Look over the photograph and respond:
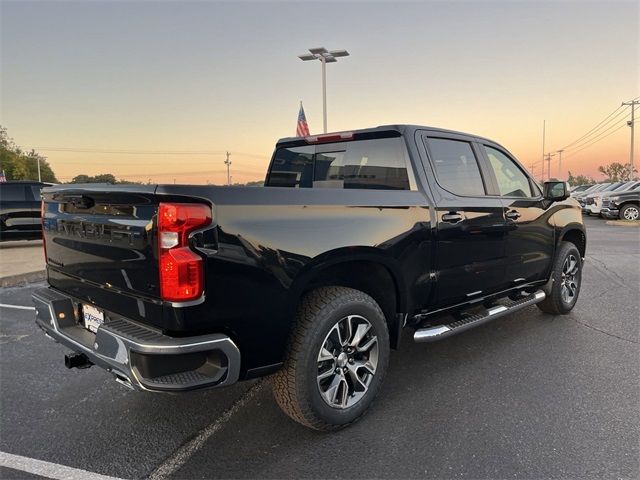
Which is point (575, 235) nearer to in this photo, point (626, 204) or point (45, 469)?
point (45, 469)

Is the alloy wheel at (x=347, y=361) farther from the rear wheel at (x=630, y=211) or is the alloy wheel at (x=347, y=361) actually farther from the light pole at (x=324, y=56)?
the rear wheel at (x=630, y=211)

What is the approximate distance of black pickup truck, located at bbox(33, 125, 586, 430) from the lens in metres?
2.23

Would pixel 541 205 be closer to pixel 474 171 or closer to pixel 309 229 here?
pixel 474 171

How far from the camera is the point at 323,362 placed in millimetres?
2785

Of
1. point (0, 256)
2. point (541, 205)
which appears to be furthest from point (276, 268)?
point (0, 256)

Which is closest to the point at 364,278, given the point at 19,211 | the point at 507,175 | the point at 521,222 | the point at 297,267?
the point at 297,267

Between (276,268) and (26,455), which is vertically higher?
(276,268)

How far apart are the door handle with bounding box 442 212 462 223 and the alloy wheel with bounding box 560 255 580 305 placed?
7.53 feet

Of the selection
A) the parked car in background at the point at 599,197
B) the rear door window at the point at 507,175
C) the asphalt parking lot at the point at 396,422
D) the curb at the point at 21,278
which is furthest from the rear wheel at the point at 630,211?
the curb at the point at 21,278

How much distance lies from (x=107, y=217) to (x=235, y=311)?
35.2 inches

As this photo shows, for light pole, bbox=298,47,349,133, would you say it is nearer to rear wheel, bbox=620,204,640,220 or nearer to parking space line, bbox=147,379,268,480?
rear wheel, bbox=620,204,640,220

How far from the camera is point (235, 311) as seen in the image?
234cm

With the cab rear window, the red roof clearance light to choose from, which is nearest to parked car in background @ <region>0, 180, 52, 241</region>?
the cab rear window

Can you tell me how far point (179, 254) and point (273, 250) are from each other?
503mm
